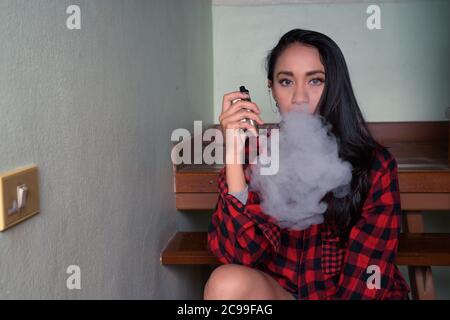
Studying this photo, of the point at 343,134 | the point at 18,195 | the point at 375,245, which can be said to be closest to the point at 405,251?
the point at 375,245

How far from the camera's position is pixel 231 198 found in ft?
4.16

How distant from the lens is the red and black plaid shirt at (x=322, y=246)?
1265mm

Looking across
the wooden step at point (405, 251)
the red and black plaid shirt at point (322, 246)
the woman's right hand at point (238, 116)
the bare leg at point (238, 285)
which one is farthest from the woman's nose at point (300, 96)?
the wooden step at point (405, 251)

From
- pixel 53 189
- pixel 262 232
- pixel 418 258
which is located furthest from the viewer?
Answer: pixel 418 258

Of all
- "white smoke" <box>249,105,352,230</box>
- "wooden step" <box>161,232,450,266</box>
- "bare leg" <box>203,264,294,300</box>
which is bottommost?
"wooden step" <box>161,232,450,266</box>

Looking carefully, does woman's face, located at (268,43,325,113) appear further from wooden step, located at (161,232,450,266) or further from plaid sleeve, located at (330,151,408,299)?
wooden step, located at (161,232,450,266)

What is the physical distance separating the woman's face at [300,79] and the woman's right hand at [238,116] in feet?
0.38

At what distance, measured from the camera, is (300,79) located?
1328mm

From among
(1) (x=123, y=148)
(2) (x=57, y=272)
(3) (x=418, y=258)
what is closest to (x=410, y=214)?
(3) (x=418, y=258)

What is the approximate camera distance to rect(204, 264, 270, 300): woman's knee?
1.17m

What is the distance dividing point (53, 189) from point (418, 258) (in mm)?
1281

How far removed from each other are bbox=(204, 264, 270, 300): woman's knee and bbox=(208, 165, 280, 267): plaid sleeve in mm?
75

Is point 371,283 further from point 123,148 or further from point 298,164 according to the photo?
point 123,148

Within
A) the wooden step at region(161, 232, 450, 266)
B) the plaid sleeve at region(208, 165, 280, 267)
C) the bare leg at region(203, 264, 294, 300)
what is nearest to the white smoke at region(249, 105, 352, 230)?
the plaid sleeve at region(208, 165, 280, 267)
